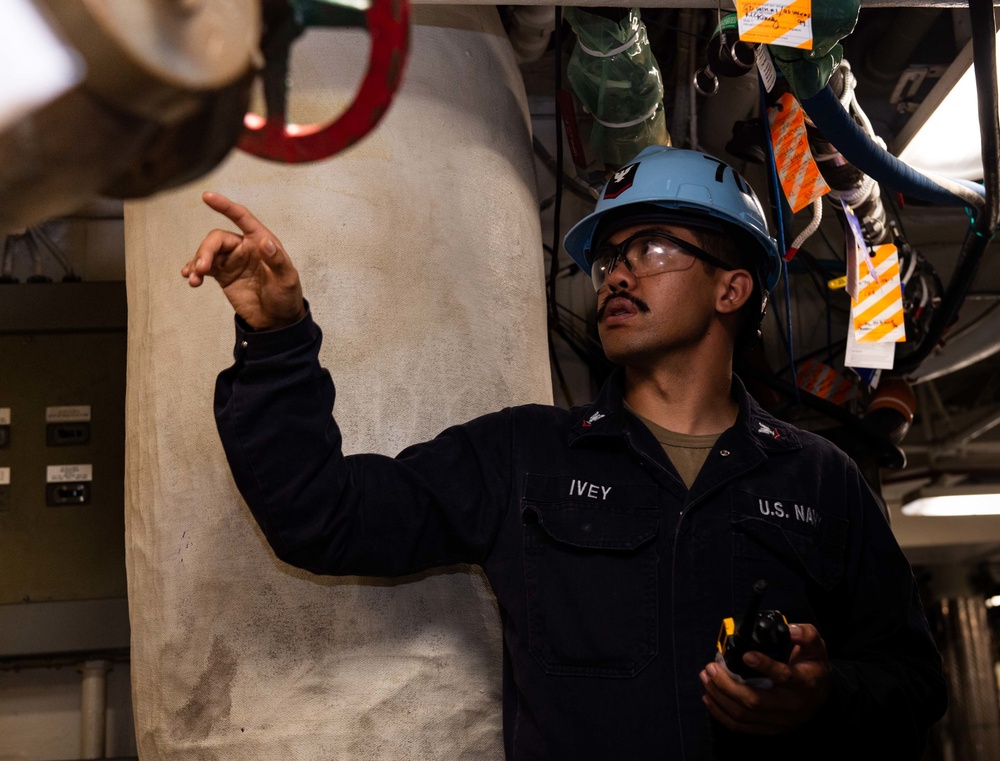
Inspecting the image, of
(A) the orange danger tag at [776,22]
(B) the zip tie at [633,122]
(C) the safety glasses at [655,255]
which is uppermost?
(B) the zip tie at [633,122]

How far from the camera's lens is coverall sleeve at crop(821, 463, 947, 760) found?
1555 mm

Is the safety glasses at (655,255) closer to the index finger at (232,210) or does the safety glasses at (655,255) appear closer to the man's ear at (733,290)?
the man's ear at (733,290)

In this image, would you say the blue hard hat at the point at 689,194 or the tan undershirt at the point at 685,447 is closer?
the tan undershirt at the point at 685,447

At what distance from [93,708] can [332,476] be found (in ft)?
4.93

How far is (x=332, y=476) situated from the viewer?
55.2 inches

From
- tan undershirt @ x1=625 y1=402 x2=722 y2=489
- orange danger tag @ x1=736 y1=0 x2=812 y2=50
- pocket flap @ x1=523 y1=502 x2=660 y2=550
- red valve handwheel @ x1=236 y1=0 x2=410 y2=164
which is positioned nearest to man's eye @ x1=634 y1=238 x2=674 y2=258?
tan undershirt @ x1=625 y1=402 x2=722 y2=489

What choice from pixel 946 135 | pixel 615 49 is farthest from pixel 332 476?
pixel 946 135

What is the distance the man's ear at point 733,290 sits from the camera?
77.8 inches

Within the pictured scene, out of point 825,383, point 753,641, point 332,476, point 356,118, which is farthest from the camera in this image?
point 825,383

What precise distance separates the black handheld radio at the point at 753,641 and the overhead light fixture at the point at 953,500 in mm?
4840

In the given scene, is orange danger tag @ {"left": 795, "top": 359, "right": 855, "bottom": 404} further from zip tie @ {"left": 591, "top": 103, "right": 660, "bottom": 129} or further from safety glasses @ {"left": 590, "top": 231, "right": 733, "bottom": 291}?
safety glasses @ {"left": 590, "top": 231, "right": 733, "bottom": 291}

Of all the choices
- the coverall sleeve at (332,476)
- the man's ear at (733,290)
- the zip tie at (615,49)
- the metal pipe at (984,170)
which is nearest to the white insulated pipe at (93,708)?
the coverall sleeve at (332,476)

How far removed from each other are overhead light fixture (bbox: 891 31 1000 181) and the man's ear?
76 cm

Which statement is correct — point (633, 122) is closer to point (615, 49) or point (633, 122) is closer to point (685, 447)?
point (615, 49)
